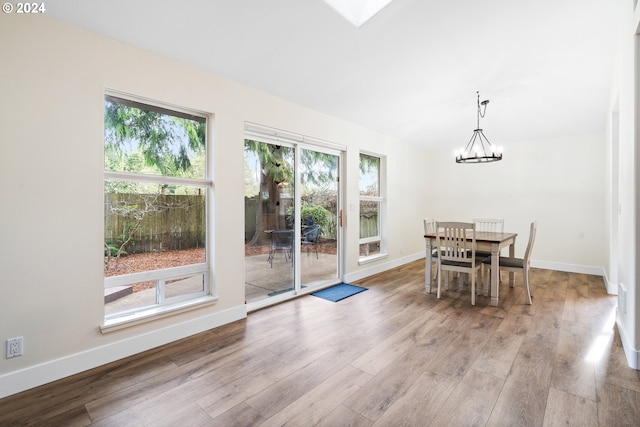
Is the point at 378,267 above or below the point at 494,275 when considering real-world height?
below

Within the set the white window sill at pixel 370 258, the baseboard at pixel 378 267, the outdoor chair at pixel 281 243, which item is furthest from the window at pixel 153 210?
the white window sill at pixel 370 258

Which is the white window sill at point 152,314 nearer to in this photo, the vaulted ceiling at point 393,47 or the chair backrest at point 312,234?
the chair backrest at point 312,234

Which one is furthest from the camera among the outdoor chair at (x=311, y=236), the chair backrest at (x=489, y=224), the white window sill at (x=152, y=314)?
the chair backrest at (x=489, y=224)

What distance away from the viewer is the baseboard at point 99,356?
1.88m

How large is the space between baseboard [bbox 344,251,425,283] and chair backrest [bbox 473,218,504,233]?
4.64 feet

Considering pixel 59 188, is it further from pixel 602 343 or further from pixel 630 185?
pixel 602 343

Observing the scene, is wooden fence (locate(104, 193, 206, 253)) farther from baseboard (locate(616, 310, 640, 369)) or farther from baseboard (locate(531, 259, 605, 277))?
baseboard (locate(531, 259, 605, 277))

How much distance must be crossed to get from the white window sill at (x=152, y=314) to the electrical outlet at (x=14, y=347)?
430 millimetres

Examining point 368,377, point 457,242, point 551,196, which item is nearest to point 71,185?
point 368,377

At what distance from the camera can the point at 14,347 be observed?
6.15 ft

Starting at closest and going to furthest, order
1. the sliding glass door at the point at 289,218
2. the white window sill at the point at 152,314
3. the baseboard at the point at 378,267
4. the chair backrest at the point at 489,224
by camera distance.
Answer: the white window sill at the point at 152,314 < the sliding glass door at the point at 289,218 < the baseboard at the point at 378,267 < the chair backrest at the point at 489,224

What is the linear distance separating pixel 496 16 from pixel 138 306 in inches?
161

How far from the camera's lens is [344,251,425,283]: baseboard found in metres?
4.58

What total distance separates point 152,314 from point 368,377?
1.82 metres
